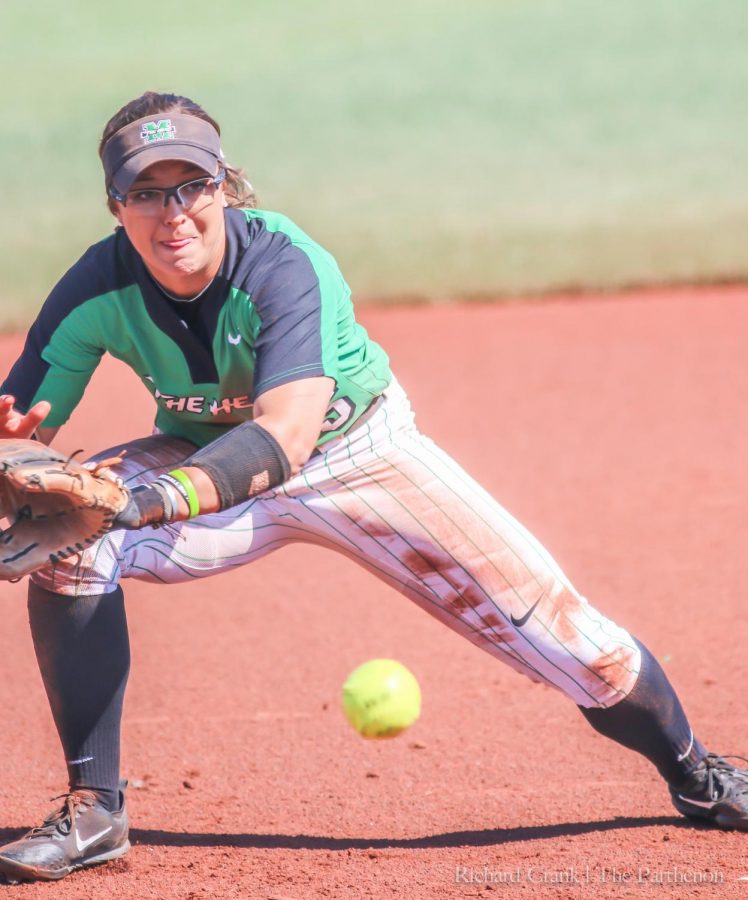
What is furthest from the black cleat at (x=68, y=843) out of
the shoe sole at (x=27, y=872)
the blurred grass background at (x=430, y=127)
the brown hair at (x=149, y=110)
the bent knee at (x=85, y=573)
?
the blurred grass background at (x=430, y=127)

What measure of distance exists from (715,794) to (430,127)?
11886mm

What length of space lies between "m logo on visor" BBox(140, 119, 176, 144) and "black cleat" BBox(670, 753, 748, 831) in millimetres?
2010

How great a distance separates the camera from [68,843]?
3.12 m

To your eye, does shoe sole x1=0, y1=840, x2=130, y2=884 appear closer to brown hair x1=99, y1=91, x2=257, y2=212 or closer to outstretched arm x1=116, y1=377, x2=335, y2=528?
outstretched arm x1=116, y1=377, x2=335, y2=528

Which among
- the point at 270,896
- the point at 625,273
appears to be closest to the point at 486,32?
the point at 625,273

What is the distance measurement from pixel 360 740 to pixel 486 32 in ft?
42.6

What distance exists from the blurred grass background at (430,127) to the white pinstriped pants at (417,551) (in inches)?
311

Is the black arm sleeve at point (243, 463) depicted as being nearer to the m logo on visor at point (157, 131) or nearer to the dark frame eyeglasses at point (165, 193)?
the dark frame eyeglasses at point (165, 193)

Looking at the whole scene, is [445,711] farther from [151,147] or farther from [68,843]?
[151,147]

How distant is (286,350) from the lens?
9.40 feet

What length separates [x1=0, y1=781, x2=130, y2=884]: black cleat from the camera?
306cm

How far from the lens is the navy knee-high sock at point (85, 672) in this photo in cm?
312

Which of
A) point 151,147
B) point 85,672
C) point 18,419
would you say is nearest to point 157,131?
point 151,147

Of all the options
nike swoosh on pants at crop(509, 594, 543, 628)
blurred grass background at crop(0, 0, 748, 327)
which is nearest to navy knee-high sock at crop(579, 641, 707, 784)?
nike swoosh on pants at crop(509, 594, 543, 628)
